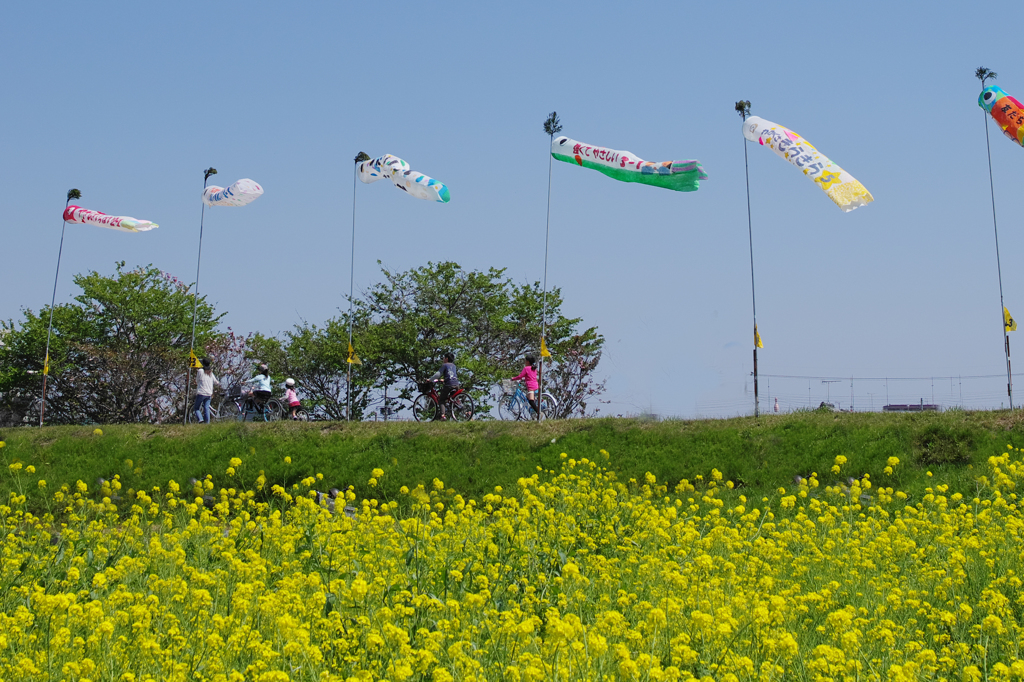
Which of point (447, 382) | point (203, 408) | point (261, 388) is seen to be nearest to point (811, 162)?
point (447, 382)

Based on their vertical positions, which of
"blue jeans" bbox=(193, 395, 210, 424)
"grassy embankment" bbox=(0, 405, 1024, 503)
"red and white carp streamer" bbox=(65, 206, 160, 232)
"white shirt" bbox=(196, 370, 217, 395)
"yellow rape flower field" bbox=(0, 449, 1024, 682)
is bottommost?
"yellow rape flower field" bbox=(0, 449, 1024, 682)

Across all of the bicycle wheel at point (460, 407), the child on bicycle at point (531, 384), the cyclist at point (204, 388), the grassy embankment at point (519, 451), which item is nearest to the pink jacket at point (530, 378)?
the child on bicycle at point (531, 384)

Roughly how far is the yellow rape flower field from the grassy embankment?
12.3ft

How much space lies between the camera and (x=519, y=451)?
15.7 meters

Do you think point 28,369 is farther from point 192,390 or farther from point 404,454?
point 404,454

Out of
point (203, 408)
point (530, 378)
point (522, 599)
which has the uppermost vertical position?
point (530, 378)

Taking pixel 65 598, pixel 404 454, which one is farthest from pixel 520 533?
pixel 404 454

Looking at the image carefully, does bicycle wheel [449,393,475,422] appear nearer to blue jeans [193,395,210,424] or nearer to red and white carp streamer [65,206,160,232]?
blue jeans [193,395,210,424]

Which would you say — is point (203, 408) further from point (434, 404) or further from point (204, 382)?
point (434, 404)

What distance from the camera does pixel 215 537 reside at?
8.55 meters

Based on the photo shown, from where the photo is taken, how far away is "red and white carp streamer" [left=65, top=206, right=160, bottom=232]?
2521 centimetres

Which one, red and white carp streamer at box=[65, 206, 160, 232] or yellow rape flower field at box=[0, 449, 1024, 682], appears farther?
red and white carp streamer at box=[65, 206, 160, 232]

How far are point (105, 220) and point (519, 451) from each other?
1593cm

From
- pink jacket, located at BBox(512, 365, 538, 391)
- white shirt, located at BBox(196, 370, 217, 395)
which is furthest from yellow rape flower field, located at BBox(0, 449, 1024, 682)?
white shirt, located at BBox(196, 370, 217, 395)
